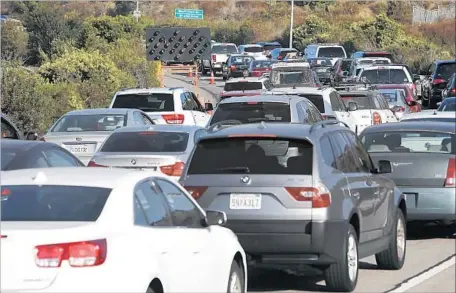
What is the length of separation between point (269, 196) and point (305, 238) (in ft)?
1.72

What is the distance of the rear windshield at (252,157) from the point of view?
993 cm

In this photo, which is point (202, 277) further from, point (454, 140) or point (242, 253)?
point (454, 140)

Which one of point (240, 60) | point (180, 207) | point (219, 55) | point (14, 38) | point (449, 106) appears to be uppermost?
point (180, 207)

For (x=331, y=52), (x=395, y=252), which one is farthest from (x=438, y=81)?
(x=395, y=252)

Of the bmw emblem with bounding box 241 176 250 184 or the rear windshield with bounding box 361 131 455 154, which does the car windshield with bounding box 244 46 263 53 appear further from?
the bmw emblem with bounding box 241 176 250 184

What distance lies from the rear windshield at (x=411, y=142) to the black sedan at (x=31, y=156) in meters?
4.09

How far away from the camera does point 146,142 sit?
15.4m

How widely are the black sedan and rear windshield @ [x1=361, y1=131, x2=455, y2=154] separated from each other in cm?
409

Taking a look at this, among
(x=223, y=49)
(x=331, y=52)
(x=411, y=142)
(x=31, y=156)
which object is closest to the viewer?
(x=31, y=156)

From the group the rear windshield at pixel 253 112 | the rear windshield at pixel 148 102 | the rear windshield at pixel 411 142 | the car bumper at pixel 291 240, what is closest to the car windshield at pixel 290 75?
the rear windshield at pixel 148 102

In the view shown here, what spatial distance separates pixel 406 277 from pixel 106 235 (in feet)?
18.3

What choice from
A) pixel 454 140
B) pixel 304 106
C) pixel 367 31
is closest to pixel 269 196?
pixel 454 140

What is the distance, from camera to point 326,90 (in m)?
22.7

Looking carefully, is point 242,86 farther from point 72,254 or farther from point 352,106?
point 72,254
